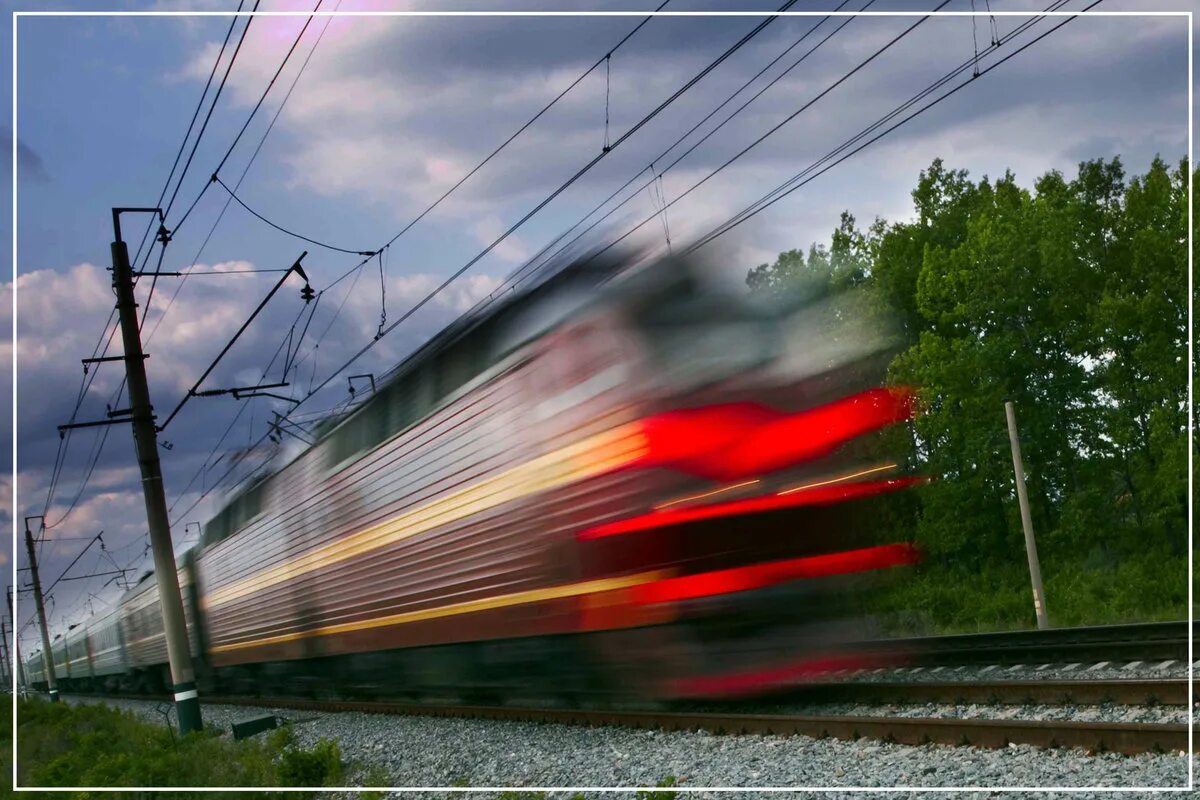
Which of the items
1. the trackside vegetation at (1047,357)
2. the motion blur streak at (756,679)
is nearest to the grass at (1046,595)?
the trackside vegetation at (1047,357)

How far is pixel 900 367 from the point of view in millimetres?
8625

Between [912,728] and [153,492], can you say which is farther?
[153,492]

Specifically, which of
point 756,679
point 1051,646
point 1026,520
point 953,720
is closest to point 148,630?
point 1051,646

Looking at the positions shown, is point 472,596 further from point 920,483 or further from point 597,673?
point 920,483

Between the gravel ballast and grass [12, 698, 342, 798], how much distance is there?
0.66 m

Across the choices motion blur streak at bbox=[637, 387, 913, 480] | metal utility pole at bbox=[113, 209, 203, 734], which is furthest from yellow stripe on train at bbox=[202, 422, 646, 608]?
metal utility pole at bbox=[113, 209, 203, 734]

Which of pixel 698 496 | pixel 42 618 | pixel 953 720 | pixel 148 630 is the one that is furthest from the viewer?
pixel 42 618

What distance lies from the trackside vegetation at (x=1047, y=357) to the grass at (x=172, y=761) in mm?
4552

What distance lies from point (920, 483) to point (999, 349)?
140 cm

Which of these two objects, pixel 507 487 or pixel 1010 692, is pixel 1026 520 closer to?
pixel 1010 692

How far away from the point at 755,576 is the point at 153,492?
944 cm

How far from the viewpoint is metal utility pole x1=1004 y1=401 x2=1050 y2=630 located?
814 cm

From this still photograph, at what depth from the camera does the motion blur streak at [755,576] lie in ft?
25.7

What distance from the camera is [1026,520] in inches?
382
